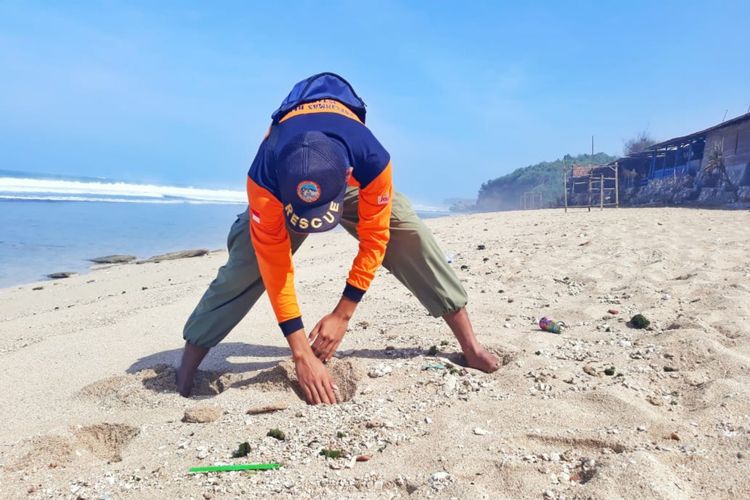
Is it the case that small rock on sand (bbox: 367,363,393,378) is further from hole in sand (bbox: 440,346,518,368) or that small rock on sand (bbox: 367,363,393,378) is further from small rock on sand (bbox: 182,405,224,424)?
small rock on sand (bbox: 182,405,224,424)

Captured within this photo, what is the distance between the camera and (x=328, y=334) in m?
2.51

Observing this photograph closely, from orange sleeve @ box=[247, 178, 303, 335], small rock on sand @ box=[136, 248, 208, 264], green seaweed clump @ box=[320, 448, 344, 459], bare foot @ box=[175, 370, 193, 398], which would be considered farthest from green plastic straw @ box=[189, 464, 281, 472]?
small rock on sand @ box=[136, 248, 208, 264]

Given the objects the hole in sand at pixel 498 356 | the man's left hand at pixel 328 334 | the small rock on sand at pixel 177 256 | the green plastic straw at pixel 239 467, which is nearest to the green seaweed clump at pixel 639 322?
the hole in sand at pixel 498 356

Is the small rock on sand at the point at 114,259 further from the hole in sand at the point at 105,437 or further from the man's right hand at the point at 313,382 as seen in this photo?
the man's right hand at the point at 313,382


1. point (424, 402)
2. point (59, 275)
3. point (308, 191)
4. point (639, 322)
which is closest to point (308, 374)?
point (424, 402)

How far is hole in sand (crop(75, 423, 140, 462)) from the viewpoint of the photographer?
2207 millimetres

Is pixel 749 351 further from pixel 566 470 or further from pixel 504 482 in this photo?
pixel 504 482

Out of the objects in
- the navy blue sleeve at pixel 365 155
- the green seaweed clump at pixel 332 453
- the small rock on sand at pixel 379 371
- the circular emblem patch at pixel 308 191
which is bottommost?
the green seaweed clump at pixel 332 453

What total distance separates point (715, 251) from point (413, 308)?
128 inches

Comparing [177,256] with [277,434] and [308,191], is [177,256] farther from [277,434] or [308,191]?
[308,191]

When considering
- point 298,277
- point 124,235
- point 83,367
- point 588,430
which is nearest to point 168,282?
point 298,277

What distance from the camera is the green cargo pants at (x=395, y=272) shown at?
2.65 metres

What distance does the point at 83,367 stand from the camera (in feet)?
10.4

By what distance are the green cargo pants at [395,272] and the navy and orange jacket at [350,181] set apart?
206 millimetres
